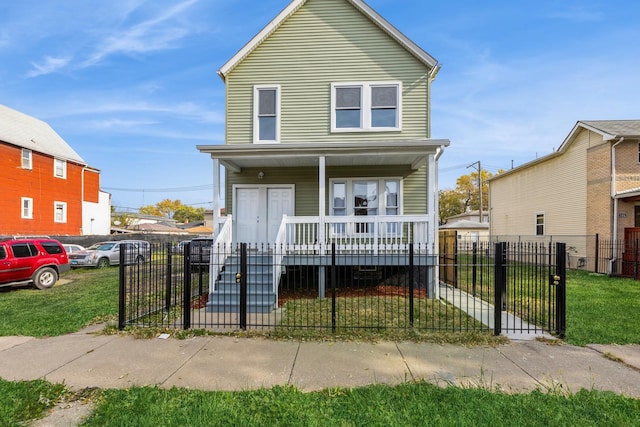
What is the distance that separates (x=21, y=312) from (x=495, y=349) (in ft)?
33.6

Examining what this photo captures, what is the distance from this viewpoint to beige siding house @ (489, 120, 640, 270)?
14.6 m

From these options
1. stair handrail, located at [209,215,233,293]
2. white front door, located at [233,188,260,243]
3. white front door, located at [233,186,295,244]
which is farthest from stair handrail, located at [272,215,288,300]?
white front door, located at [233,188,260,243]

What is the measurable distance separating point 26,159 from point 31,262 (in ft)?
55.9

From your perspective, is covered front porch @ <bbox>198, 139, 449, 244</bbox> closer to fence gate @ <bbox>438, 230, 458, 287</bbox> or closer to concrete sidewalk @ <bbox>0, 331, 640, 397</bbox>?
fence gate @ <bbox>438, 230, 458, 287</bbox>

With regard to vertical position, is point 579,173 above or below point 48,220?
above

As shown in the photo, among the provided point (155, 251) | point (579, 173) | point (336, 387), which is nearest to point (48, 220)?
point (155, 251)

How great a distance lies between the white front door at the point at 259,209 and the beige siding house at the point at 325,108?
0.04 metres

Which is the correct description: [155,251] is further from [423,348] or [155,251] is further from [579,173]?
[579,173]

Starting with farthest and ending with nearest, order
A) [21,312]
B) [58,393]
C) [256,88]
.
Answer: [256,88], [21,312], [58,393]

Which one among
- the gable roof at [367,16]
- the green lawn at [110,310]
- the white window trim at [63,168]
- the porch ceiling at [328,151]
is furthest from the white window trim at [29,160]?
the porch ceiling at [328,151]

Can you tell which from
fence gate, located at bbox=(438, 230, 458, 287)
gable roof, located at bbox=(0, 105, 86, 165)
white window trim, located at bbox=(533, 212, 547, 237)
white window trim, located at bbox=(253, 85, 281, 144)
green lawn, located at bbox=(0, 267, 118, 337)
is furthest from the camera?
gable roof, located at bbox=(0, 105, 86, 165)

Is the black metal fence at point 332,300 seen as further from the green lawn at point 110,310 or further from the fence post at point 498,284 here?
the green lawn at point 110,310

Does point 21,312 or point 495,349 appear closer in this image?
point 495,349

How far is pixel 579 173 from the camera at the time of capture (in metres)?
16.7
